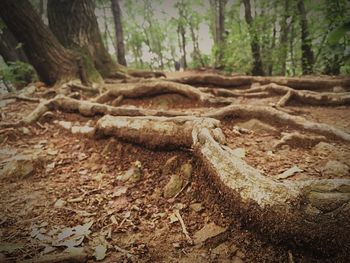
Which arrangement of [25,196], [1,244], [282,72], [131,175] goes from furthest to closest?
[282,72] → [131,175] → [25,196] → [1,244]

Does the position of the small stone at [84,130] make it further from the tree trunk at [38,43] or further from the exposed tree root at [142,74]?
the exposed tree root at [142,74]

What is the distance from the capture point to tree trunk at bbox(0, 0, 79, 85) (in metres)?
5.37

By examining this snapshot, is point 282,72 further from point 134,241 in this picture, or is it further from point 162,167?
point 134,241

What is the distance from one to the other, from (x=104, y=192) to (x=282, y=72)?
1149 cm

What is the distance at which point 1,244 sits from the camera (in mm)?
1989

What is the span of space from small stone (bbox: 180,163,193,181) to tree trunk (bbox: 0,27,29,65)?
427 inches

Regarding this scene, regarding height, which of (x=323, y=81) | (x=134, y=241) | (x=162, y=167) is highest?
(x=323, y=81)

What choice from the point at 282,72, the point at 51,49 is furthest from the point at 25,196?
the point at 282,72

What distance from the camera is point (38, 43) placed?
5762 millimetres

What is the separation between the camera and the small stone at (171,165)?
8.93 ft

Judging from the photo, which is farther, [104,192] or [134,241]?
[104,192]

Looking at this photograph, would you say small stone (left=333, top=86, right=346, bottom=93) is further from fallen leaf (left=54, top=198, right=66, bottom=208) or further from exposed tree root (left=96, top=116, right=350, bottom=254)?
fallen leaf (left=54, top=198, right=66, bottom=208)

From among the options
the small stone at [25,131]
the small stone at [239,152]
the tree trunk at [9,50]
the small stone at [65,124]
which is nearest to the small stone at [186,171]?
the small stone at [239,152]

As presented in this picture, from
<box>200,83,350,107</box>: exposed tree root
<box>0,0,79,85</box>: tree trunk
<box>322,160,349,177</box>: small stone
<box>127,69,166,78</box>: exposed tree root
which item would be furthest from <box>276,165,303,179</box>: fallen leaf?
<box>127,69,166,78</box>: exposed tree root
